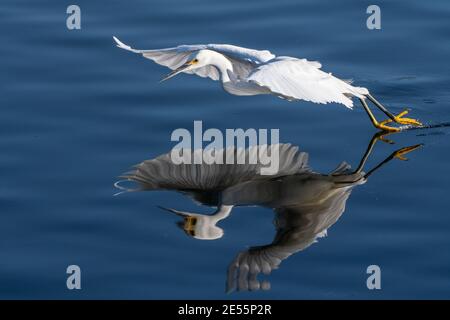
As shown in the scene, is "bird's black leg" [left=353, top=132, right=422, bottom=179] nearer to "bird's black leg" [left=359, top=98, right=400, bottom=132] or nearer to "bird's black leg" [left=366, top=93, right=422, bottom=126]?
"bird's black leg" [left=359, top=98, right=400, bottom=132]

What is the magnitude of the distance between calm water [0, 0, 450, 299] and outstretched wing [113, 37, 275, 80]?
0.34m

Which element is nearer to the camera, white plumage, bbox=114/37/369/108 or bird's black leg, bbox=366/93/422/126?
white plumage, bbox=114/37/369/108

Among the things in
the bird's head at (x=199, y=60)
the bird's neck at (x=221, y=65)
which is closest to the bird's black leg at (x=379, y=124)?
the bird's neck at (x=221, y=65)

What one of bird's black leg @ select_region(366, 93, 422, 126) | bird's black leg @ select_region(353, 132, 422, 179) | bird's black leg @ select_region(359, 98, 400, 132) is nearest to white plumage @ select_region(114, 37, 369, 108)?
bird's black leg @ select_region(359, 98, 400, 132)

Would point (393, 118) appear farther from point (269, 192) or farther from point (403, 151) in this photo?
point (269, 192)

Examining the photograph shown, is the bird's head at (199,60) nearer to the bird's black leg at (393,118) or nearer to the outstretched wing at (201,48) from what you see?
the outstretched wing at (201,48)

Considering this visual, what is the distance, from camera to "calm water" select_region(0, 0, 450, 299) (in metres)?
10.3

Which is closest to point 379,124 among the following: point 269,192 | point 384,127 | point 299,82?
point 384,127

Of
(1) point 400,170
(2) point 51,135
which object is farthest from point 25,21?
(1) point 400,170

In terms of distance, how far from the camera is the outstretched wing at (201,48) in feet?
45.1

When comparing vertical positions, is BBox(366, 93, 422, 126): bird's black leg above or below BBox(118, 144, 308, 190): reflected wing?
above

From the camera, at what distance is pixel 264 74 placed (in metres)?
12.1

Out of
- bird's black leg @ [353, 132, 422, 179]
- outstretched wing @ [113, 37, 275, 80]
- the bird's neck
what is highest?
outstretched wing @ [113, 37, 275, 80]

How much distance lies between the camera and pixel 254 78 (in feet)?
39.3
